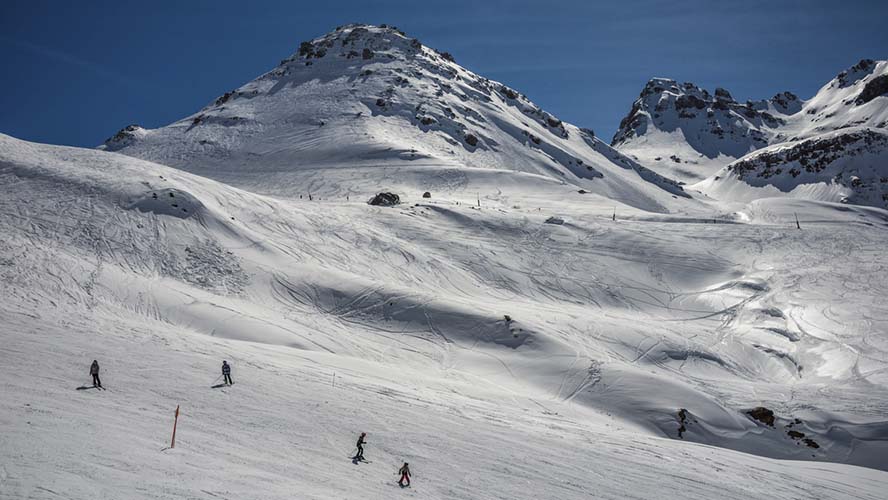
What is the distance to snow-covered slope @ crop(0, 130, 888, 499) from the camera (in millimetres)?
16719

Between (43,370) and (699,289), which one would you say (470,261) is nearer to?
(699,289)

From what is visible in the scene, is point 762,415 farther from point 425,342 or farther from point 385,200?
point 385,200

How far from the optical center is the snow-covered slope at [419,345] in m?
16.7

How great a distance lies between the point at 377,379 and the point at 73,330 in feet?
43.1

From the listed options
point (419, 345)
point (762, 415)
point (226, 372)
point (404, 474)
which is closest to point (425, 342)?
point (419, 345)

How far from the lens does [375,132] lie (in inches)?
3730

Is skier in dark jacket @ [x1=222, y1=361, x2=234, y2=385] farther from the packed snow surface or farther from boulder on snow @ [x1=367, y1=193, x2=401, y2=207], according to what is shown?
boulder on snow @ [x1=367, y1=193, x2=401, y2=207]

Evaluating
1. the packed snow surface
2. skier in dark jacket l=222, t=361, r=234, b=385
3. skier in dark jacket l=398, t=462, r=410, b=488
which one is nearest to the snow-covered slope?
the packed snow surface

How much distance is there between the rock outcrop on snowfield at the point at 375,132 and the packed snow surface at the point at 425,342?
10020 millimetres

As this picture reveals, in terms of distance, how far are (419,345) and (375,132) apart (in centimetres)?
6742

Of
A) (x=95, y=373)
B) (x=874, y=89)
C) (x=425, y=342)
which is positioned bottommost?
(x=95, y=373)

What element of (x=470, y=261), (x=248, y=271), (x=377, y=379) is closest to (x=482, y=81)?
(x=470, y=261)

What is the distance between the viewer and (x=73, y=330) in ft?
79.2

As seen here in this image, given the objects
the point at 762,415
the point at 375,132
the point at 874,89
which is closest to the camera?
the point at 762,415
